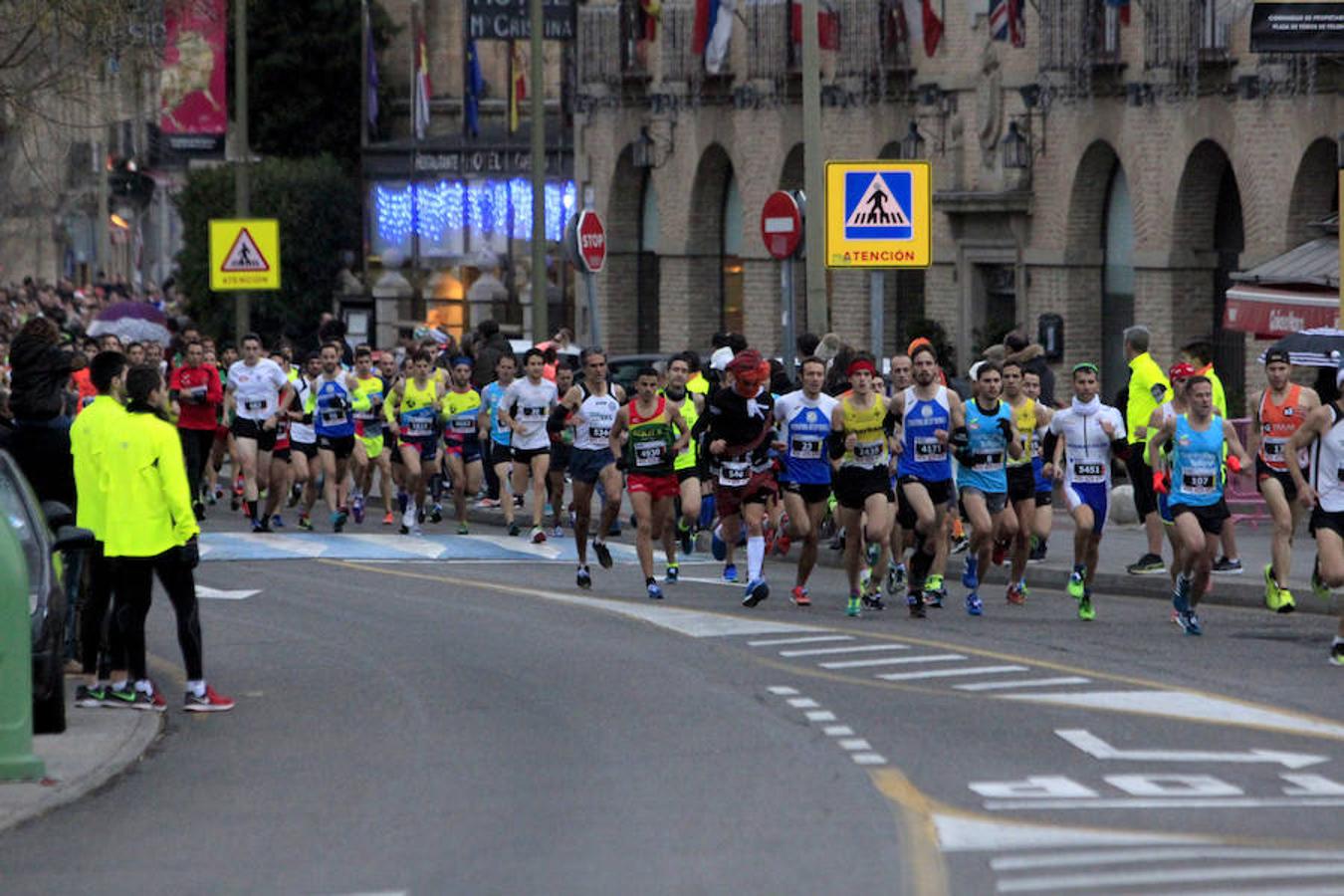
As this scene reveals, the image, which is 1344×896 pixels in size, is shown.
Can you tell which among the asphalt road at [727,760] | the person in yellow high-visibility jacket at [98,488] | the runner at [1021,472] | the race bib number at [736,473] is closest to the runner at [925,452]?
the asphalt road at [727,760]

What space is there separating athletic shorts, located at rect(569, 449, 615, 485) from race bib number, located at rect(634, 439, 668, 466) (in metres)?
2.65

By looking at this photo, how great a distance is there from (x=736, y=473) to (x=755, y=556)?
77 centimetres

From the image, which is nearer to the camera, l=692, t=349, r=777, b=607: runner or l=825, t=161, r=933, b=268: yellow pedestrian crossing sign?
l=692, t=349, r=777, b=607: runner

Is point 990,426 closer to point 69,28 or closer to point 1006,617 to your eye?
point 1006,617

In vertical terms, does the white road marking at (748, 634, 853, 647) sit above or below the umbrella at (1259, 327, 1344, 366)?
below

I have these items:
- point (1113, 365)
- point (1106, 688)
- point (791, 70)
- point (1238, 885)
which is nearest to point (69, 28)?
point (1106, 688)

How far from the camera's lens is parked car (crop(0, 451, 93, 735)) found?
47.9ft

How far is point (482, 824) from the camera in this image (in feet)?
39.5

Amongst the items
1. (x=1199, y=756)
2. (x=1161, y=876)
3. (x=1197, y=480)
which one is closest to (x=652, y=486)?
(x=1197, y=480)

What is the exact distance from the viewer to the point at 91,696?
1627cm

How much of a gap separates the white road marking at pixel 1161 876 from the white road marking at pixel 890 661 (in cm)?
686

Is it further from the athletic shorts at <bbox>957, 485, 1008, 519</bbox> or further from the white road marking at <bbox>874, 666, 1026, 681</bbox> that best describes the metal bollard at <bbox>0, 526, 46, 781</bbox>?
the athletic shorts at <bbox>957, 485, 1008, 519</bbox>

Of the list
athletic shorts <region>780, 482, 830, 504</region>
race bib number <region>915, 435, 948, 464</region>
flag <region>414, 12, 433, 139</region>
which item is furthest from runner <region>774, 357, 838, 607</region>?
flag <region>414, 12, 433, 139</region>

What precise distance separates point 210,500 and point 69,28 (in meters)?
11.5
